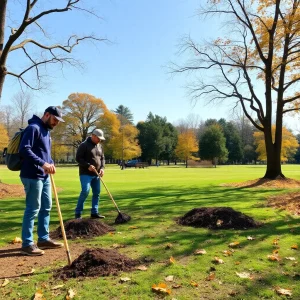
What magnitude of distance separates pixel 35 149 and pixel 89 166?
2303 millimetres

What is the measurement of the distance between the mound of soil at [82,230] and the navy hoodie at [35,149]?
4.63 ft

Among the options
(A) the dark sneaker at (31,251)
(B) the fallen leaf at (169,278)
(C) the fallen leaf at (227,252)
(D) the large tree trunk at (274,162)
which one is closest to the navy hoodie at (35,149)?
(A) the dark sneaker at (31,251)

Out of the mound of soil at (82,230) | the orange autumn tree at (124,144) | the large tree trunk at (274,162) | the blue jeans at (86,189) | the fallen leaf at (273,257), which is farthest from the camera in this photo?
the orange autumn tree at (124,144)

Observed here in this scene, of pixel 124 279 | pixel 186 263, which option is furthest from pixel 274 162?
pixel 124 279

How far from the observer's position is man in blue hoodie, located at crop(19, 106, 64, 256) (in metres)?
5.09

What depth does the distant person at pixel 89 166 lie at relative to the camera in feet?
25.1

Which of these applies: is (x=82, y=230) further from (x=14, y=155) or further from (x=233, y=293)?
(x=233, y=293)

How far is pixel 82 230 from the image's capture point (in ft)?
20.8

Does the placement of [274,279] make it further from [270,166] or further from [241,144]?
[241,144]

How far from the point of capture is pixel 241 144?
3558 inches

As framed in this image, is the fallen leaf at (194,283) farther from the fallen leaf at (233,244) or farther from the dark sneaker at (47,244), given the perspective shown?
the dark sneaker at (47,244)

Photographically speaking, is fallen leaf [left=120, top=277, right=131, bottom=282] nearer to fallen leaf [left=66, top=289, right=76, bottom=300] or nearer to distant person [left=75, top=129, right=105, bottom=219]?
fallen leaf [left=66, top=289, right=76, bottom=300]

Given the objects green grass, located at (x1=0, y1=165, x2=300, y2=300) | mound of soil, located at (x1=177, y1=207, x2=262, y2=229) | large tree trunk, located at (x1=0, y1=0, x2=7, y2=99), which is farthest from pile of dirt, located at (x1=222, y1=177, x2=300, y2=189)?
large tree trunk, located at (x1=0, y1=0, x2=7, y2=99)

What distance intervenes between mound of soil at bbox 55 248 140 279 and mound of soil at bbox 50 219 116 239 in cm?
174
